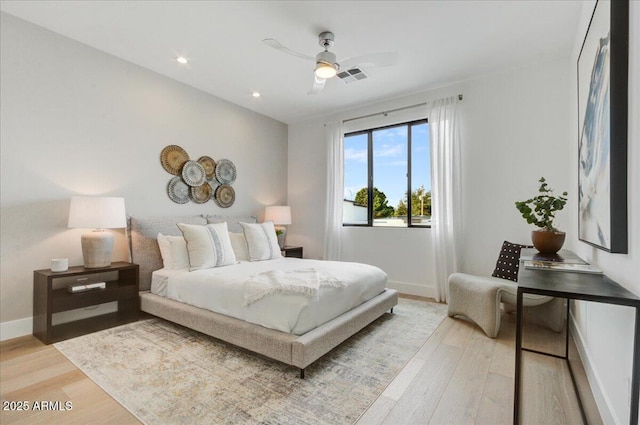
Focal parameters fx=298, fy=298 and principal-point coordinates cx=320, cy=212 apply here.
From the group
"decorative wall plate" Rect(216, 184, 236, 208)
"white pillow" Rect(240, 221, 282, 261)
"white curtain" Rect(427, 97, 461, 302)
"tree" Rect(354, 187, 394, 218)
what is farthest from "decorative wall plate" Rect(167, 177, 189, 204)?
"white curtain" Rect(427, 97, 461, 302)

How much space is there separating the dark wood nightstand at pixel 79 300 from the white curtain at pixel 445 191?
363 centimetres

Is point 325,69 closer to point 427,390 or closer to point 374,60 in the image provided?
point 374,60

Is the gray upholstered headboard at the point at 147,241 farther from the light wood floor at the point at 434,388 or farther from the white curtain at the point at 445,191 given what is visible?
the white curtain at the point at 445,191

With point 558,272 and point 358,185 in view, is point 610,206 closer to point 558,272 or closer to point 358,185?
point 558,272

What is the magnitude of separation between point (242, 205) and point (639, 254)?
177 inches

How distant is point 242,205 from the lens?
487cm

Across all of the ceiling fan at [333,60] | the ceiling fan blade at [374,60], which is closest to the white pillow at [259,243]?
the ceiling fan at [333,60]

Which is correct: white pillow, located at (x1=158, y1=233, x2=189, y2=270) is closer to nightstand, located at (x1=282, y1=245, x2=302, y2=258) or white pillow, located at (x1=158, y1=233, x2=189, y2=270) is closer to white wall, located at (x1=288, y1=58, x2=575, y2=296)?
nightstand, located at (x1=282, y1=245, x2=302, y2=258)

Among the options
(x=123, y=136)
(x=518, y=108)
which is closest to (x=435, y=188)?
(x=518, y=108)

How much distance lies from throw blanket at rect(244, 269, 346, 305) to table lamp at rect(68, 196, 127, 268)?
155 centimetres

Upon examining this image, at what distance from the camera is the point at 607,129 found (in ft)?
4.80

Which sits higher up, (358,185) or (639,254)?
(358,185)

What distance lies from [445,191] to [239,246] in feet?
9.21

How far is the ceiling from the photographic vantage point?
8.26 ft
